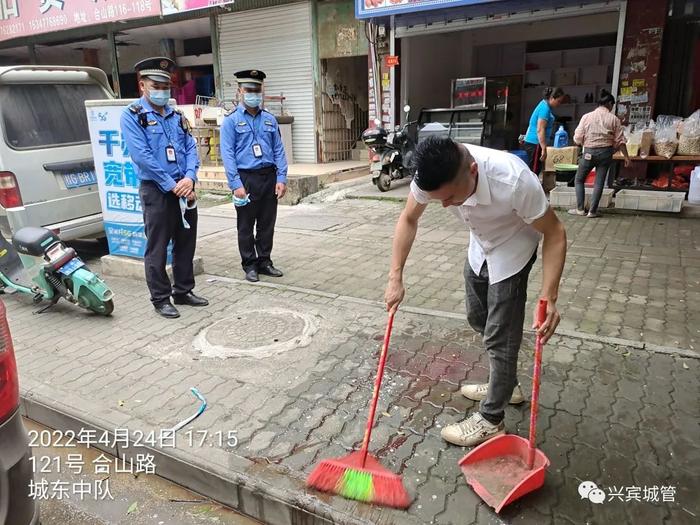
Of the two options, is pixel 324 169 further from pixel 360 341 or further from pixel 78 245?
pixel 360 341

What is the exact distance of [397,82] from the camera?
11.2 m

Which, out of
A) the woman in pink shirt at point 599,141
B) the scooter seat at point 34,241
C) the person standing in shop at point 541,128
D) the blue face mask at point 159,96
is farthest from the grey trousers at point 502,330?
the person standing in shop at point 541,128

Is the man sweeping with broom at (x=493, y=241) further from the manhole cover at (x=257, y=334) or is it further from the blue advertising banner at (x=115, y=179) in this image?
the blue advertising banner at (x=115, y=179)

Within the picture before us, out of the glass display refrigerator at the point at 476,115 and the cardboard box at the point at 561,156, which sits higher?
the glass display refrigerator at the point at 476,115

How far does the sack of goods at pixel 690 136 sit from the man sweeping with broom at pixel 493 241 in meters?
6.71

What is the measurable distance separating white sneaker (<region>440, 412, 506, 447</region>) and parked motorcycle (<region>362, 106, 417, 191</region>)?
24.3 feet

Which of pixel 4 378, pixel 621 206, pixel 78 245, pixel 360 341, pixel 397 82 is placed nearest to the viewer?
pixel 4 378

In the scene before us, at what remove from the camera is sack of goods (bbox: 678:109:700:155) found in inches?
298

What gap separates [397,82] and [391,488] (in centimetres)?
1016

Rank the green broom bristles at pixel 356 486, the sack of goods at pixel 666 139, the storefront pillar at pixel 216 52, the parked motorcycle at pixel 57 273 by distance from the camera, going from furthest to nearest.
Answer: the storefront pillar at pixel 216 52, the sack of goods at pixel 666 139, the parked motorcycle at pixel 57 273, the green broom bristles at pixel 356 486

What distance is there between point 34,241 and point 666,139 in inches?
325

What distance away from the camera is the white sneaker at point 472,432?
2.66m

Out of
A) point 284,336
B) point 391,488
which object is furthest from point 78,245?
point 391,488

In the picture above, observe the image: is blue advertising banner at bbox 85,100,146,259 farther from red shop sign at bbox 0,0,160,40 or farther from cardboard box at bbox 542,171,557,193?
red shop sign at bbox 0,0,160,40
